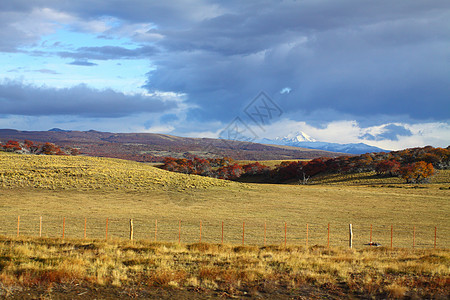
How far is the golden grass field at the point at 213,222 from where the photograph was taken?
47.0ft

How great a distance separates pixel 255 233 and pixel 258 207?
16308 millimetres

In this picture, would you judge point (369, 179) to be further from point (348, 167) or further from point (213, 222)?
point (213, 222)

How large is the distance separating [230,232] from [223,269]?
15.3m

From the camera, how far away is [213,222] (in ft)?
112

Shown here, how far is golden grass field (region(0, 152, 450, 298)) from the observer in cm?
1431

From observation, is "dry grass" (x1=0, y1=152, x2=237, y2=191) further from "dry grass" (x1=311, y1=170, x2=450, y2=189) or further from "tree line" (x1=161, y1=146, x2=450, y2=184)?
"tree line" (x1=161, y1=146, x2=450, y2=184)

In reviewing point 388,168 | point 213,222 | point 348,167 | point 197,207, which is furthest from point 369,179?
point 213,222

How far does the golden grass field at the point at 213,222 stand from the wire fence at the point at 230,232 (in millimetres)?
84

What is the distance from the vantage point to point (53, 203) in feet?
140

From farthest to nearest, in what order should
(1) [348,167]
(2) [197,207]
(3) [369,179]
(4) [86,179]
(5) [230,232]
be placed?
(1) [348,167] → (3) [369,179] → (4) [86,179] → (2) [197,207] → (5) [230,232]

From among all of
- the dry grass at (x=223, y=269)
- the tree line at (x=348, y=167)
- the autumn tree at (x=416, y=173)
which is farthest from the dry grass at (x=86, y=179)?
the tree line at (x=348, y=167)

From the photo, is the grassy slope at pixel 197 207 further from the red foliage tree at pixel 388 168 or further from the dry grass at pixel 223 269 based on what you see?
the red foliage tree at pixel 388 168

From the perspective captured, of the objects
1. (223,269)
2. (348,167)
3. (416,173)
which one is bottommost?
(223,269)

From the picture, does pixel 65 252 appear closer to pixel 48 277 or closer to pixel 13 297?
pixel 48 277
